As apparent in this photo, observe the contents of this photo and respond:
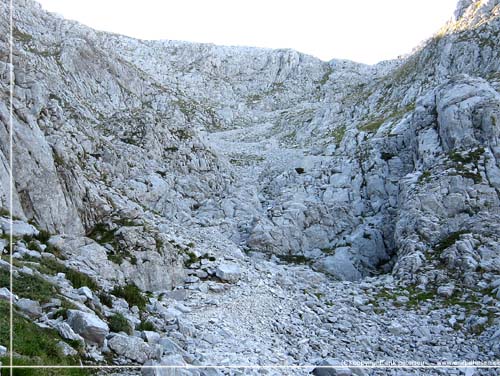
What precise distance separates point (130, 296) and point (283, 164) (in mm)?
34864

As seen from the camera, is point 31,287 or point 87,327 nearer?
point 87,327

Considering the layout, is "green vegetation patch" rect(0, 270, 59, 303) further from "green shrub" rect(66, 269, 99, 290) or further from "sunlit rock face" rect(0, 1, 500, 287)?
"sunlit rock face" rect(0, 1, 500, 287)

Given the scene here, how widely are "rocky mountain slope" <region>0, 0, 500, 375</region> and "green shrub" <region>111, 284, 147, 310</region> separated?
103mm

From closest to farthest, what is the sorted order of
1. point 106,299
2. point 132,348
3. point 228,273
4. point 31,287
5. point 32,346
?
1. point 32,346
2. point 132,348
3. point 31,287
4. point 106,299
5. point 228,273

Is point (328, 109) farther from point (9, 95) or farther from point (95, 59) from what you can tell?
point (9, 95)

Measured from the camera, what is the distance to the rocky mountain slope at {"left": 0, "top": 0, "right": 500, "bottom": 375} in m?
14.8

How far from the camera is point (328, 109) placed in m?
71.7

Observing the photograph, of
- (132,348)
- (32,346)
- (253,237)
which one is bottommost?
(132,348)

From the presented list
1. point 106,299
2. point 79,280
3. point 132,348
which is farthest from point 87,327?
point 79,280

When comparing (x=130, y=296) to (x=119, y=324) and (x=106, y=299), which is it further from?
(x=119, y=324)

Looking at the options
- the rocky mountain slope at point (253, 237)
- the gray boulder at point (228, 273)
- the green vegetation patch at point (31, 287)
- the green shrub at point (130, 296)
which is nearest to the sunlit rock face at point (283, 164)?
the rocky mountain slope at point (253, 237)

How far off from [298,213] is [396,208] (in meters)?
7.98

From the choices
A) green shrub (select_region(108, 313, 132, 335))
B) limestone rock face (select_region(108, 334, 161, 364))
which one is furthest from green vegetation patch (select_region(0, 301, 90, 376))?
green shrub (select_region(108, 313, 132, 335))

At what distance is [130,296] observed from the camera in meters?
16.7
